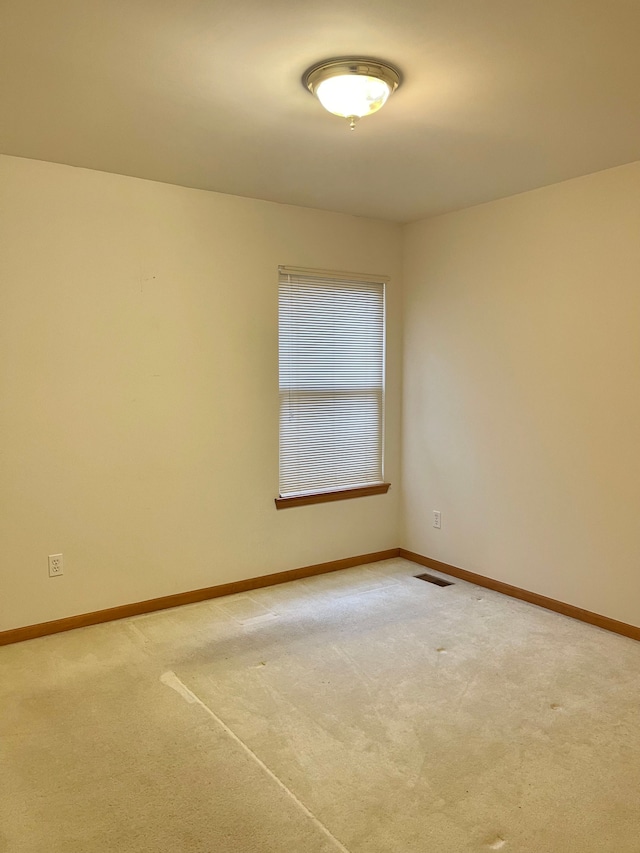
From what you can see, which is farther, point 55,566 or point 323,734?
point 55,566

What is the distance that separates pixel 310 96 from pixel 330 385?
7.30 feet

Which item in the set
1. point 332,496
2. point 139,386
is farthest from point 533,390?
point 139,386

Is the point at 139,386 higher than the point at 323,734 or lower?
higher

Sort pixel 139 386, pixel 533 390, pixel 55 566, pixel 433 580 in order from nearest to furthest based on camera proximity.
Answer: pixel 55 566 < pixel 139 386 < pixel 533 390 < pixel 433 580

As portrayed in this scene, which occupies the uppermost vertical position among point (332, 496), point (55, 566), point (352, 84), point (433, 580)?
point (352, 84)

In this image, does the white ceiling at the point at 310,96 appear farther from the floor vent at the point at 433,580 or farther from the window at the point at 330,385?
the floor vent at the point at 433,580

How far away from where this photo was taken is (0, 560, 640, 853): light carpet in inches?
79.2

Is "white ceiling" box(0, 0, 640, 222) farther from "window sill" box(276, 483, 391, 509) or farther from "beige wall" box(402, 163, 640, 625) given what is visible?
"window sill" box(276, 483, 391, 509)

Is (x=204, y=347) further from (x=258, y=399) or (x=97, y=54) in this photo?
(x=97, y=54)

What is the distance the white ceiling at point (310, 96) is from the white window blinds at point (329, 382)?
0.86m

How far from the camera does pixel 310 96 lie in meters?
2.56

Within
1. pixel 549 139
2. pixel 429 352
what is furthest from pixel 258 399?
pixel 549 139

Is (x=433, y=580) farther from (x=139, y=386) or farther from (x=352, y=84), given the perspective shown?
(x=352, y=84)

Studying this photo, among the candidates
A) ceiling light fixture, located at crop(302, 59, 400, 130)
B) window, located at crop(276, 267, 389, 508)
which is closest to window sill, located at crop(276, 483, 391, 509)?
window, located at crop(276, 267, 389, 508)
